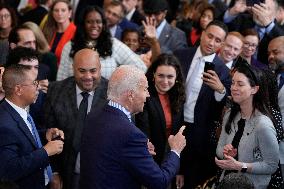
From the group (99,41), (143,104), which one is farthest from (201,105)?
(143,104)

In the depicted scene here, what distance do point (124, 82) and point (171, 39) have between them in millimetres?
3190

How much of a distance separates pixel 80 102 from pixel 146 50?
74.7 inches

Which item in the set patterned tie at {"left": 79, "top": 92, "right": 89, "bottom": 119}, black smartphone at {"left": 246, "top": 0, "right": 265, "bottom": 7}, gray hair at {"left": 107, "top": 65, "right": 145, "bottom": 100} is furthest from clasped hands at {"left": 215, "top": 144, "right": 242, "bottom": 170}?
black smartphone at {"left": 246, "top": 0, "right": 265, "bottom": 7}

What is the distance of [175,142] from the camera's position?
396 cm

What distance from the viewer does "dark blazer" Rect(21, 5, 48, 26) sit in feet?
25.7

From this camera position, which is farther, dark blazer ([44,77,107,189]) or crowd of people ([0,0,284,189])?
dark blazer ([44,77,107,189])

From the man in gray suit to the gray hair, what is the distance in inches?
115

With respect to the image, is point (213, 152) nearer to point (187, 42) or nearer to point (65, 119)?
point (65, 119)

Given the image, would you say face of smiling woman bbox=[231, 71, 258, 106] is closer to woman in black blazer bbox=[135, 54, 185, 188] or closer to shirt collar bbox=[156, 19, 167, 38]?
woman in black blazer bbox=[135, 54, 185, 188]

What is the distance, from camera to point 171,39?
6836 millimetres

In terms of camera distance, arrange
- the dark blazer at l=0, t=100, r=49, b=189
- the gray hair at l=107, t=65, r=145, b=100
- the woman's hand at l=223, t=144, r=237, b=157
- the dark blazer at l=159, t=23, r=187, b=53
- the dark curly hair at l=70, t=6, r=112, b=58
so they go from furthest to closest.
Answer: the dark blazer at l=159, t=23, r=187, b=53, the dark curly hair at l=70, t=6, r=112, b=58, the woman's hand at l=223, t=144, r=237, b=157, the dark blazer at l=0, t=100, r=49, b=189, the gray hair at l=107, t=65, r=145, b=100

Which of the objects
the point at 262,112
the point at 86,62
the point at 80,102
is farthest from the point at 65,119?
the point at 262,112

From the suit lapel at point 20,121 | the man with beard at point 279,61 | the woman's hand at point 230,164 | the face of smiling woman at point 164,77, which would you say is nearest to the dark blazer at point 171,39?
the man with beard at point 279,61

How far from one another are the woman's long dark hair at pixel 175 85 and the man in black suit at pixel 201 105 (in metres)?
0.24
